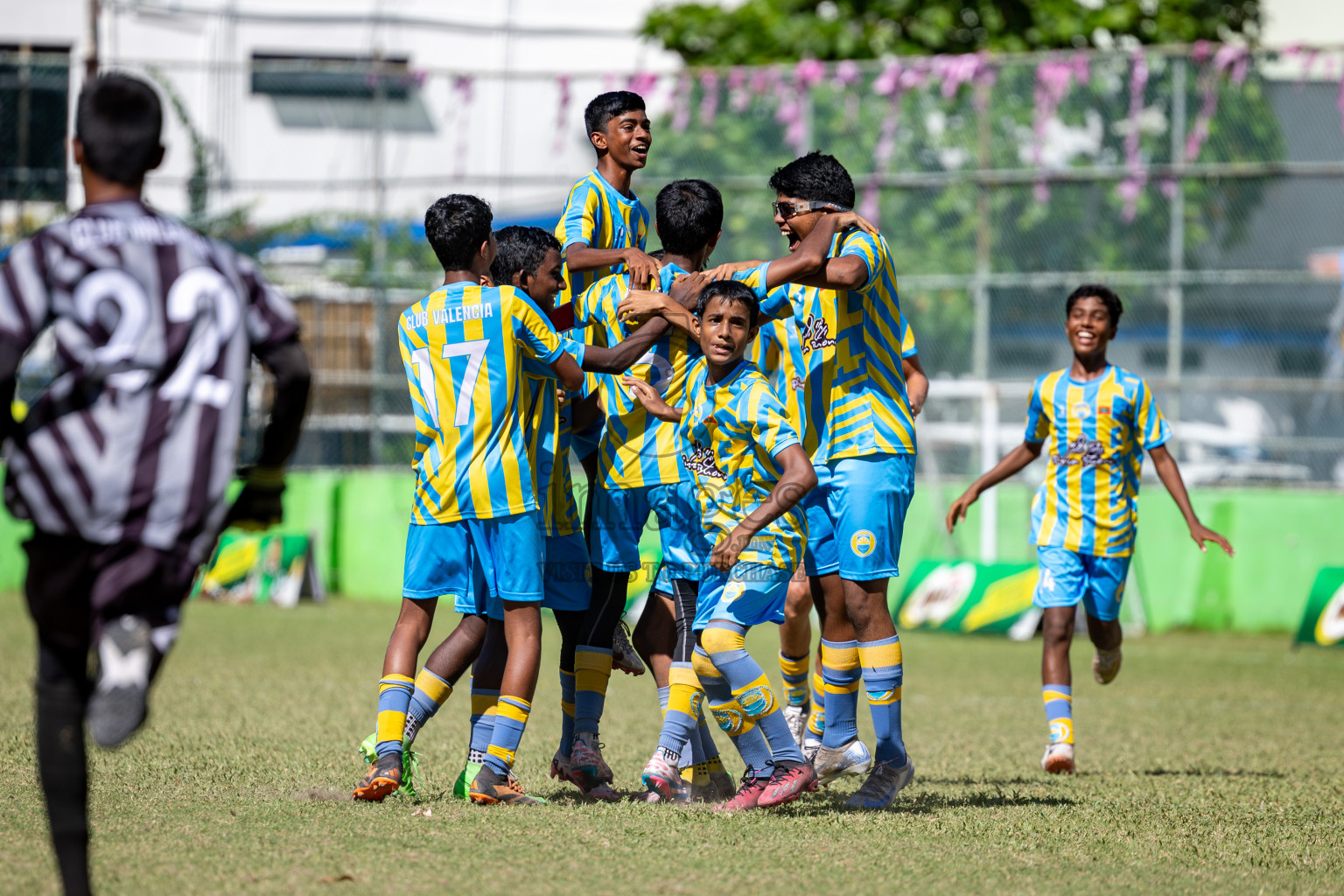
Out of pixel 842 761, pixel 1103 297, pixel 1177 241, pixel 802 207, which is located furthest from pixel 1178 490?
pixel 1177 241

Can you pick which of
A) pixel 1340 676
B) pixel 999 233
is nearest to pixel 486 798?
pixel 1340 676

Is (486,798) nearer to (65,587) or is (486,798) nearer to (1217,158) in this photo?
(65,587)

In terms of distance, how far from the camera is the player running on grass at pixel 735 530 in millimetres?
4945

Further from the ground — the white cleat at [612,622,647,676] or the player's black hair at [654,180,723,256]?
the player's black hair at [654,180,723,256]

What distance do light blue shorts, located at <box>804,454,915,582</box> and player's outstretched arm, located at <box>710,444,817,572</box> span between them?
71 cm

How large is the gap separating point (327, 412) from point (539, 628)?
11.4 meters

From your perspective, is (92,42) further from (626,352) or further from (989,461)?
(626,352)

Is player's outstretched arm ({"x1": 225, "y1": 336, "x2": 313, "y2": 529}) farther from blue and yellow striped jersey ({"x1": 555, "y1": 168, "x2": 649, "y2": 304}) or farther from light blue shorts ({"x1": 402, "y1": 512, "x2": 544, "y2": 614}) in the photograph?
blue and yellow striped jersey ({"x1": 555, "y1": 168, "x2": 649, "y2": 304})

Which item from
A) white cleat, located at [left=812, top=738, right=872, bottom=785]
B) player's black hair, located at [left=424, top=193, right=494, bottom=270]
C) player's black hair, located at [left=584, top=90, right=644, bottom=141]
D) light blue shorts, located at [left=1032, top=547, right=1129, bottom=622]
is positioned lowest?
white cleat, located at [left=812, top=738, right=872, bottom=785]

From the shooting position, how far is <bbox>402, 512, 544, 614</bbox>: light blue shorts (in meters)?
5.10

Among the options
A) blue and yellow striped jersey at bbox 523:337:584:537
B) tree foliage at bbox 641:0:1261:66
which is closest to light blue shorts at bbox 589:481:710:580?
blue and yellow striped jersey at bbox 523:337:584:537

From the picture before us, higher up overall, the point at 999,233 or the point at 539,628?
the point at 999,233

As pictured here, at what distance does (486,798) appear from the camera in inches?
198

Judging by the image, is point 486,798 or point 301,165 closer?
point 486,798
